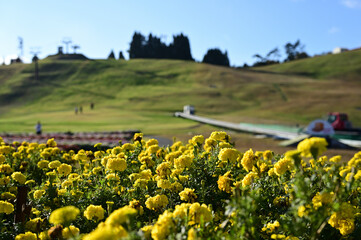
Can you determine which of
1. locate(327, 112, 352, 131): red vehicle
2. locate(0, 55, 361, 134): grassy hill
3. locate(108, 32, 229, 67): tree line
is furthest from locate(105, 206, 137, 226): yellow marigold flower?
locate(108, 32, 229, 67): tree line

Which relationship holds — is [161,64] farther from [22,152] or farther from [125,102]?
[22,152]

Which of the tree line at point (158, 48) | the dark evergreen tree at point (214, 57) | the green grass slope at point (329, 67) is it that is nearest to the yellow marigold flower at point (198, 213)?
the green grass slope at point (329, 67)

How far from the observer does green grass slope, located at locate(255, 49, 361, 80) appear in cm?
7769

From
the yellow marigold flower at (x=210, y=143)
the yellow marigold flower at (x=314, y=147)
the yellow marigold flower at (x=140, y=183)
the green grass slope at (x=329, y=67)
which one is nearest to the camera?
the yellow marigold flower at (x=314, y=147)

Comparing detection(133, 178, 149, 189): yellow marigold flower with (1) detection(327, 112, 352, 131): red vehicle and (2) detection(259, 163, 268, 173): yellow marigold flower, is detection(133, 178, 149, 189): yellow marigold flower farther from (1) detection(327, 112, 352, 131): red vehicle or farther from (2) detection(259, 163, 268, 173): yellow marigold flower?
(1) detection(327, 112, 352, 131): red vehicle

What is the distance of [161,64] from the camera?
94.2 m

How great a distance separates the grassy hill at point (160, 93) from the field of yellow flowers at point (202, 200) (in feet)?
101

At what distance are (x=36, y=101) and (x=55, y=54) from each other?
187 ft

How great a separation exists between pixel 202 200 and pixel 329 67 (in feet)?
296

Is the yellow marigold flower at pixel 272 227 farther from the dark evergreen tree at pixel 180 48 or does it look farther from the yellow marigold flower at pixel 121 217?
the dark evergreen tree at pixel 180 48

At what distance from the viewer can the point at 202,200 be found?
383 centimetres

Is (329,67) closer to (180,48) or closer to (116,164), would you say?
(180,48)

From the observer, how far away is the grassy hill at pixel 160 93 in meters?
43.3

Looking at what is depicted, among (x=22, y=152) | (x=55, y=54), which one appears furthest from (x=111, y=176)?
(x=55, y=54)
